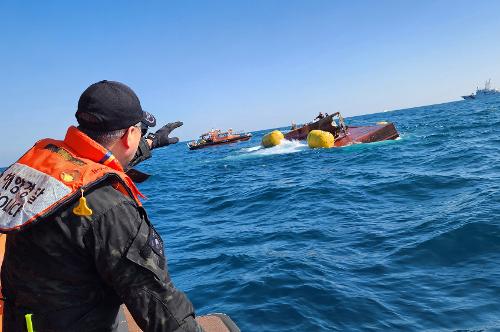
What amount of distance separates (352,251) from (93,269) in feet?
20.5

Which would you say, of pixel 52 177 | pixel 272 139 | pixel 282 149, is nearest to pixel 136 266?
pixel 52 177

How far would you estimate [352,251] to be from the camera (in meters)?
7.33

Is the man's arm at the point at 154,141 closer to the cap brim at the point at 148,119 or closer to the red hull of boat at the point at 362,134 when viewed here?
the cap brim at the point at 148,119

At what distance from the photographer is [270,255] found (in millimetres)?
7582

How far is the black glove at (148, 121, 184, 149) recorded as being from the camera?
2782 mm

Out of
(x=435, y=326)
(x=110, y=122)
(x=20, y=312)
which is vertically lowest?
(x=435, y=326)

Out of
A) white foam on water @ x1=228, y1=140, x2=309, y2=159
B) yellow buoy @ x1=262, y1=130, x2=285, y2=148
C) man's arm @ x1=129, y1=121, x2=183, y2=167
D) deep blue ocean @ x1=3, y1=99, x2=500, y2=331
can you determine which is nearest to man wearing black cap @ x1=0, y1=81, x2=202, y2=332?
man's arm @ x1=129, y1=121, x2=183, y2=167

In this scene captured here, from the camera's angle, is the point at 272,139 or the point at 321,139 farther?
the point at 272,139

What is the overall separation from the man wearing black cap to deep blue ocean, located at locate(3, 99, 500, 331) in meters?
3.51

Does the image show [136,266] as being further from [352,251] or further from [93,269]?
[352,251]

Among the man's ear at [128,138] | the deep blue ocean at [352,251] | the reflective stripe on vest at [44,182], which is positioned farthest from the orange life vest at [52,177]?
the deep blue ocean at [352,251]

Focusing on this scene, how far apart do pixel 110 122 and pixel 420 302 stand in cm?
492

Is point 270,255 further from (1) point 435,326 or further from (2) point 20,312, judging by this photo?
(2) point 20,312

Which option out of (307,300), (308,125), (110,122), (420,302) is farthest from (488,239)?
(308,125)
